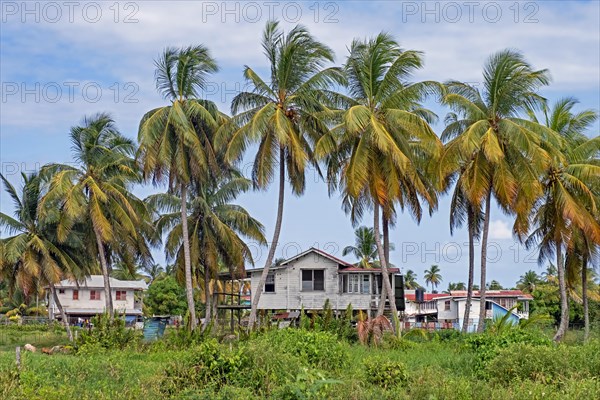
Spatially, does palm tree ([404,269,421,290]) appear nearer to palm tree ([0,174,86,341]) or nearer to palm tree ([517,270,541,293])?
palm tree ([517,270,541,293])

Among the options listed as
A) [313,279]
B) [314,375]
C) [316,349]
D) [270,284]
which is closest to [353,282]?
[313,279]

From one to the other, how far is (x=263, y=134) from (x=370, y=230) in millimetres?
29442

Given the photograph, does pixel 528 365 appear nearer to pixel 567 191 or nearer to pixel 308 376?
pixel 308 376

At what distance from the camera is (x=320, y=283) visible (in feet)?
146

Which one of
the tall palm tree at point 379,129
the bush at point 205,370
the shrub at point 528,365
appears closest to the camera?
the bush at point 205,370

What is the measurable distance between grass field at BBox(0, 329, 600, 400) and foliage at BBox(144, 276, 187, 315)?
44693mm

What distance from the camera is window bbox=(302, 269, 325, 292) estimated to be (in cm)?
4425

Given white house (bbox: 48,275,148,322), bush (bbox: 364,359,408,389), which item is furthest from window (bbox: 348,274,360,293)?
bush (bbox: 364,359,408,389)

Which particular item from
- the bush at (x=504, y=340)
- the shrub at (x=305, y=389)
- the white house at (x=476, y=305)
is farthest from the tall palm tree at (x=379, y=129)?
the white house at (x=476, y=305)

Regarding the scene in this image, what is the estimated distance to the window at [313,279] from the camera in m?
44.2

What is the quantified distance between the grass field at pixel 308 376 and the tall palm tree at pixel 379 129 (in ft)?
40.6

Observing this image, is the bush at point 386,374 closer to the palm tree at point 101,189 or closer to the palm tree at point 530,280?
the palm tree at point 101,189

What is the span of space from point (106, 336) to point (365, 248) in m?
34.1

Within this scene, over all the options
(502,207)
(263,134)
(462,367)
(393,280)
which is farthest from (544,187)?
(462,367)
